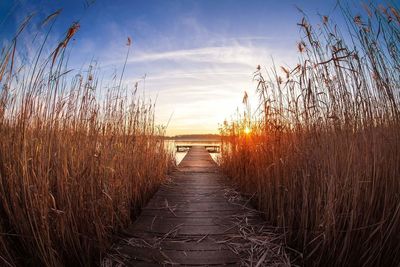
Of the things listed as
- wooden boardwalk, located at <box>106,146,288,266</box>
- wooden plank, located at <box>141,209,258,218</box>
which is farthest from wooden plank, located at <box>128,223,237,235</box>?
wooden plank, located at <box>141,209,258,218</box>

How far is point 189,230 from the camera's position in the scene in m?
2.08

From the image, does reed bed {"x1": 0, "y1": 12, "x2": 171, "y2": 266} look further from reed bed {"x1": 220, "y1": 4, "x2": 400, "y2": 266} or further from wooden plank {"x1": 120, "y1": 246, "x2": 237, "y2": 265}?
reed bed {"x1": 220, "y1": 4, "x2": 400, "y2": 266}

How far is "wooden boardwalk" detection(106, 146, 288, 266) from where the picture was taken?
5.35 feet

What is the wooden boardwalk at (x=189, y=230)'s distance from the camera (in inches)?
64.2

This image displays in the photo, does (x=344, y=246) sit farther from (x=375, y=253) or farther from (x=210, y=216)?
(x=210, y=216)

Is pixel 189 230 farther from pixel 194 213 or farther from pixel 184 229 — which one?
pixel 194 213

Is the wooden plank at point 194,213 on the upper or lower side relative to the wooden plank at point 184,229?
upper

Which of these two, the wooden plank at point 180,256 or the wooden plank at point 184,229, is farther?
the wooden plank at point 184,229

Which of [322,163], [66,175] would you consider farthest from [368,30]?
[66,175]

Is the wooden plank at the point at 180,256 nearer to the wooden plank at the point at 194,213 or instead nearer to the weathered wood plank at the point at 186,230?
the weathered wood plank at the point at 186,230

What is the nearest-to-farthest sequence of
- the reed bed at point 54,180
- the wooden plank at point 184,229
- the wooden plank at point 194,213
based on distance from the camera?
the reed bed at point 54,180, the wooden plank at point 184,229, the wooden plank at point 194,213

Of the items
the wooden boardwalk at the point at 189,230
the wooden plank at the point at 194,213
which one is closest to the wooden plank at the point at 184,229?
the wooden boardwalk at the point at 189,230

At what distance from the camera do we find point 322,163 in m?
1.60

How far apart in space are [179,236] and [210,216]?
51cm
